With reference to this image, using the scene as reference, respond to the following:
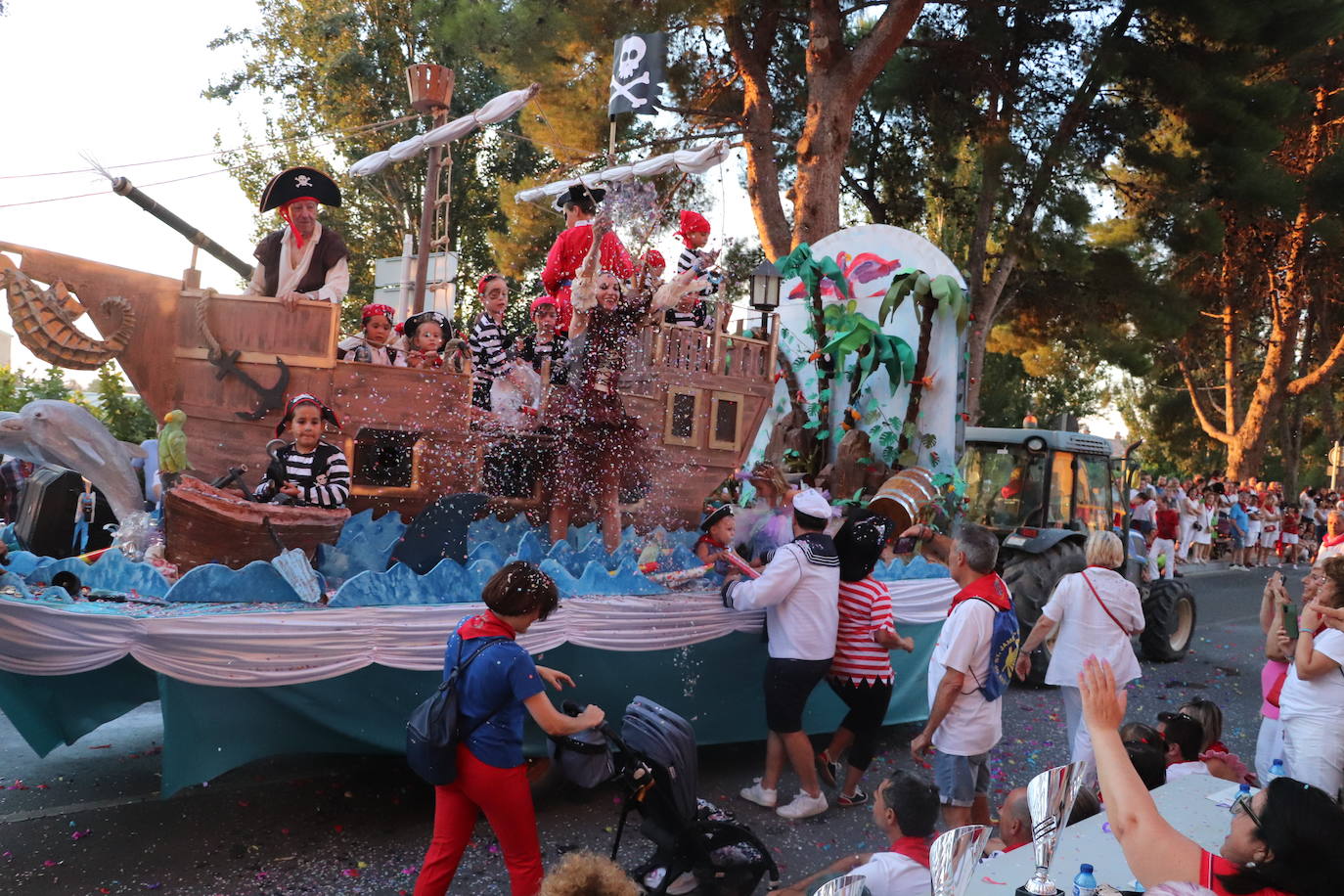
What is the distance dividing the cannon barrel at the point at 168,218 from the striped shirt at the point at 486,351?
1475 millimetres

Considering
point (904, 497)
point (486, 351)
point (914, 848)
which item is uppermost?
point (486, 351)

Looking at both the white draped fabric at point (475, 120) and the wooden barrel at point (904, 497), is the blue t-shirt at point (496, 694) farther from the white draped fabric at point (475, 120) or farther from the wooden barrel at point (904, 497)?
the white draped fabric at point (475, 120)

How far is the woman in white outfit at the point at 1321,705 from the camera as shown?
3854 mm

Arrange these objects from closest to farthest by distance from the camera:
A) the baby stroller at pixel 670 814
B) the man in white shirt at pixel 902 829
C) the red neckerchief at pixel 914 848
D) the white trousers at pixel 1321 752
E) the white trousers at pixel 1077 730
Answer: the man in white shirt at pixel 902 829, the red neckerchief at pixel 914 848, the baby stroller at pixel 670 814, the white trousers at pixel 1321 752, the white trousers at pixel 1077 730

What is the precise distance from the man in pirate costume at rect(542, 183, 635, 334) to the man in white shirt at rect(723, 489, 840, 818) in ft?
6.82

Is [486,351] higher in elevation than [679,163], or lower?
lower

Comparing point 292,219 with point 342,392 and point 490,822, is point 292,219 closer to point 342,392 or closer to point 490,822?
point 342,392

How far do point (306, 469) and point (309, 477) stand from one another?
45 mm

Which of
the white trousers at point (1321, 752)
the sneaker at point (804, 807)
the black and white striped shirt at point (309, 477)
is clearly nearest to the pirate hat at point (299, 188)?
the black and white striped shirt at point (309, 477)

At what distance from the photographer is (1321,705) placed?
3.89 m

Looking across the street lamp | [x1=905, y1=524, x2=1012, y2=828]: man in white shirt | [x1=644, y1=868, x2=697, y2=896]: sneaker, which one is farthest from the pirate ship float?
[x1=905, y1=524, x2=1012, y2=828]: man in white shirt

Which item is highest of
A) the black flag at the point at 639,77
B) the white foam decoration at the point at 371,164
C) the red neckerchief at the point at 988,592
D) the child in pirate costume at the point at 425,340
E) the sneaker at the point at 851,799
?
the black flag at the point at 639,77

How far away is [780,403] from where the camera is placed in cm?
824

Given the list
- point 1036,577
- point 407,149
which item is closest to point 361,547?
point 407,149
